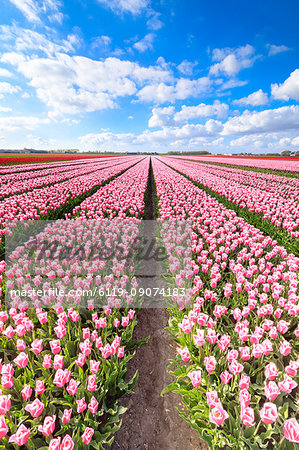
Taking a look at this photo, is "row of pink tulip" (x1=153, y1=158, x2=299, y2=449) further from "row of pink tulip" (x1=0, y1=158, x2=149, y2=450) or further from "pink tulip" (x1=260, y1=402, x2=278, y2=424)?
"row of pink tulip" (x1=0, y1=158, x2=149, y2=450)

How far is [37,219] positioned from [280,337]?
687 centimetres

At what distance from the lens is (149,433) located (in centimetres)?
234

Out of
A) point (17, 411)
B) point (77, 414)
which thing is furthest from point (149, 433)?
point (17, 411)

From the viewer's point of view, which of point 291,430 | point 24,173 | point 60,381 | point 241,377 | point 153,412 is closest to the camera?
point 291,430

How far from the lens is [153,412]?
2531mm

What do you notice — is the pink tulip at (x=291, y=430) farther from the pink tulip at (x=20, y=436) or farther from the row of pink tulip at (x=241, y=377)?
the pink tulip at (x=20, y=436)

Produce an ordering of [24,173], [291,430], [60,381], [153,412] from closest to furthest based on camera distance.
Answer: [291,430]
[60,381]
[153,412]
[24,173]

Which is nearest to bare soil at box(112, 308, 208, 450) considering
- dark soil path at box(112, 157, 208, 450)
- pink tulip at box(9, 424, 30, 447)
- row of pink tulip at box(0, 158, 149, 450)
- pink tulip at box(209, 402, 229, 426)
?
dark soil path at box(112, 157, 208, 450)

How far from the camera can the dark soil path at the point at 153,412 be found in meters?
2.24

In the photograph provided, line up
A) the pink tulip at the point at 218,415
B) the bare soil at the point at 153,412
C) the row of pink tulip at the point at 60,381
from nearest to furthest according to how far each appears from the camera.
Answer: the pink tulip at the point at 218,415, the row of pink tulip at the point at 60,381, the bare soil at the point at 153,412

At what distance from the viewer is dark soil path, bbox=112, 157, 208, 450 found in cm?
224

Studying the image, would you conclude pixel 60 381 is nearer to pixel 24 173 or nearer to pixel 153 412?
pixel 153 412

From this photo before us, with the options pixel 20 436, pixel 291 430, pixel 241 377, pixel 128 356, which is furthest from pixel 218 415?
pixel 20 436

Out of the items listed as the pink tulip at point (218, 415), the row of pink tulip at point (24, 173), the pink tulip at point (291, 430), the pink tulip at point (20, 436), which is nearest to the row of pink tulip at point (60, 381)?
the pink tulip at point (20, 436)
